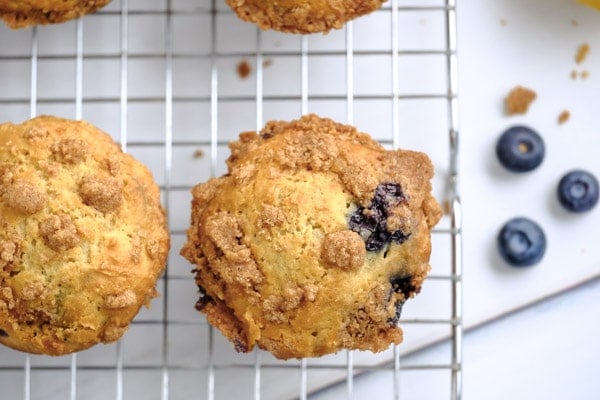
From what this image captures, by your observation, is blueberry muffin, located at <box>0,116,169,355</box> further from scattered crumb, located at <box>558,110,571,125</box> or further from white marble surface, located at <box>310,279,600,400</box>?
scattered crumb, located at <box>558,110,571,125</box>

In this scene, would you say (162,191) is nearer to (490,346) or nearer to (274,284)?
(274,284)

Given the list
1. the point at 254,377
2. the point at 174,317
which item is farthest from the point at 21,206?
the point at 254,377

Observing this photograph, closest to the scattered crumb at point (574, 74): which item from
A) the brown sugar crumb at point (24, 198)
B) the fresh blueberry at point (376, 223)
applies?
the fresh blueberry at point (376, 223)

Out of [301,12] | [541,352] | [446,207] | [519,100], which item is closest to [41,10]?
[301,12]

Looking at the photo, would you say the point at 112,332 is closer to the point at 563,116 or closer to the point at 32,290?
the point at 32,290

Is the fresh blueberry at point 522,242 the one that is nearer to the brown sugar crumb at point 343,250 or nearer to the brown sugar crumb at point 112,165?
the brown sugar crumb at point 343,250

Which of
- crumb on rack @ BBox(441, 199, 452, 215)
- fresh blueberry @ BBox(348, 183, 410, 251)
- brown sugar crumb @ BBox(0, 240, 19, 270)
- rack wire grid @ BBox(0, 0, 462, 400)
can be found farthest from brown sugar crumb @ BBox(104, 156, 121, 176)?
crumb on rack @ BBox(441, 199, 452, 215)

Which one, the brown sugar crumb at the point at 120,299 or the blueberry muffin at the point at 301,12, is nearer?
the brown sugar crumb at the point at 120,299
